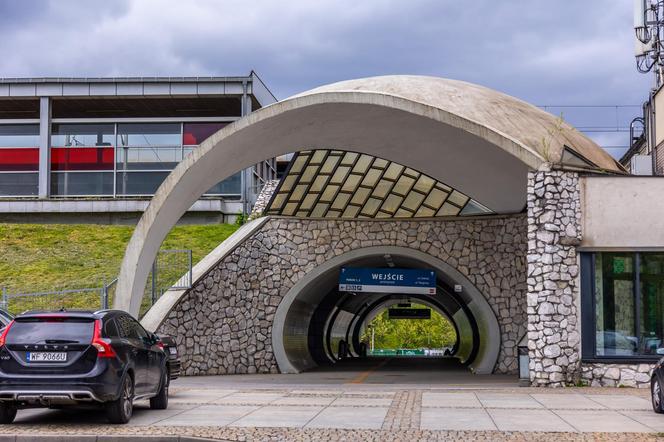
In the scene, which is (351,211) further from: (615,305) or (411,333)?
(411,333)

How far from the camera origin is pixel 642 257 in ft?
66.0

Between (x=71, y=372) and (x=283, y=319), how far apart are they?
54.2 feet

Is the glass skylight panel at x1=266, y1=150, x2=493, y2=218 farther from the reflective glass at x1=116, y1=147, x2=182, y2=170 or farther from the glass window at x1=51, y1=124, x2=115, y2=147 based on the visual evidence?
the glass window at x1=51, y1=124, x2=115, y2=147

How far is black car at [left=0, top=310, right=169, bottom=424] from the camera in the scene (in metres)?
12.3

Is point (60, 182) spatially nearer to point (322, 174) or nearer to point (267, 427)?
point (322, 174)

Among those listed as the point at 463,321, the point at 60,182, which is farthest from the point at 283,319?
the point at 60,182

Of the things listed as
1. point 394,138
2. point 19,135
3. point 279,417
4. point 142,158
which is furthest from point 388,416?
point 19,135

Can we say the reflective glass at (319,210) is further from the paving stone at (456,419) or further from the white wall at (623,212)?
the paving stone at (456,419)

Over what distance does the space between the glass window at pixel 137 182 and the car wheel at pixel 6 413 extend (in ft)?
105

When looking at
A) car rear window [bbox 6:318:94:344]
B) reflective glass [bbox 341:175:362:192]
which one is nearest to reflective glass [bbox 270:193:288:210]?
reflective glass [bbox 341:175:362:192]

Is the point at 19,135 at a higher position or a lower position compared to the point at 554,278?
higher

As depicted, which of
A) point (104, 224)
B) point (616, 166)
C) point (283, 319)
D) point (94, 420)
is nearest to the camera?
point (94, 420)

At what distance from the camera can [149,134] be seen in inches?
1773

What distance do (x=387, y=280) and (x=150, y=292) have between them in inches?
284
